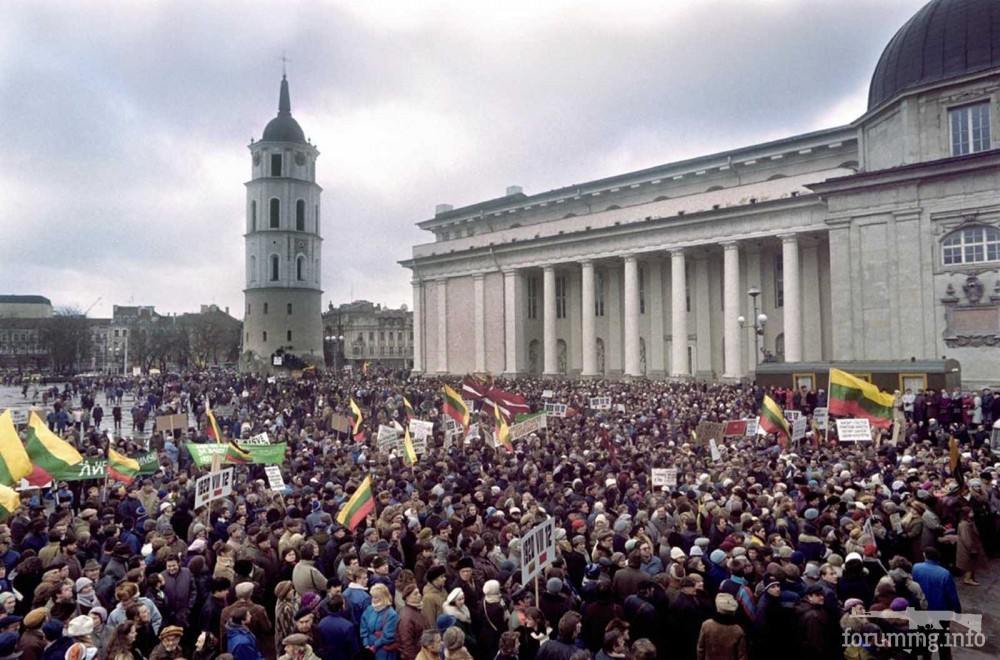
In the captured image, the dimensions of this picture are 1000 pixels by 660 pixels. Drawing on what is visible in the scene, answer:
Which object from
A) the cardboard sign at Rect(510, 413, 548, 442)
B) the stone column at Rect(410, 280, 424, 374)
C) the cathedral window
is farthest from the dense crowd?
the stone column at Rect(410, 280, 424, 374)

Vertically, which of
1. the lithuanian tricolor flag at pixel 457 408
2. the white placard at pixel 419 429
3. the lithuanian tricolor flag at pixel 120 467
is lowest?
the lithuanian tricolor flag at pixel 120 467

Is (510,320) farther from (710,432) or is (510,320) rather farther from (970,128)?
(710,432)

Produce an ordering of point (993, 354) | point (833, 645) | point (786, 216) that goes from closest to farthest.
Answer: point (833, 645), point (993, 354), point (786, 216)

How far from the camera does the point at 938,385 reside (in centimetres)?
2634

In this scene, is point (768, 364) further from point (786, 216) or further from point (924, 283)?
point (786, 216)

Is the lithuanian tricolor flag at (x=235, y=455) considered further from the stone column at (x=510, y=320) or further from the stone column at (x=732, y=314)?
the stone column at (x=510, y=320)

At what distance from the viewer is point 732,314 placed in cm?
4166

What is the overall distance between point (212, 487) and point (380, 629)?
597 centimetres

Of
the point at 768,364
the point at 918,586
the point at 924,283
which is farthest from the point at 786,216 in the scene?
the point at 918,586

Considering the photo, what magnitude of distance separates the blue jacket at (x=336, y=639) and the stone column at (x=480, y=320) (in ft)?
167

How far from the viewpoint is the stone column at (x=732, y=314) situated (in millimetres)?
41219

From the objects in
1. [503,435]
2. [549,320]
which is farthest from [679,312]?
[503,435]

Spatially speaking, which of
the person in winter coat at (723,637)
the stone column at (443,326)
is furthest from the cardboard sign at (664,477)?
the stone column at (443,326)

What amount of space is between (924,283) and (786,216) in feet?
28.9
